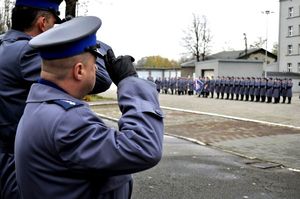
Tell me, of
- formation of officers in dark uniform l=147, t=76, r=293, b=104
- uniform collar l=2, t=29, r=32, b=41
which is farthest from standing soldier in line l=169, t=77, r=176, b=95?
uniform collar l=2, t=29, r=32, b=41

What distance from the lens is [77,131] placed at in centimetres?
162

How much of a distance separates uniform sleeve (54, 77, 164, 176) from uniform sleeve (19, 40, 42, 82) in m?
0.64

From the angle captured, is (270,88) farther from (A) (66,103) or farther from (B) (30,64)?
(A) (66,103)

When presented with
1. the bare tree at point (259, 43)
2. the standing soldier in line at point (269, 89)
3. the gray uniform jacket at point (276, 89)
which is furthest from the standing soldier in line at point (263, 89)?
the bare tree at point (259, 43)

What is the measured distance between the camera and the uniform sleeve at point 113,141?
1614 mm

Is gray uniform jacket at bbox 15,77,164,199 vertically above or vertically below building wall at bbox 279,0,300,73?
below

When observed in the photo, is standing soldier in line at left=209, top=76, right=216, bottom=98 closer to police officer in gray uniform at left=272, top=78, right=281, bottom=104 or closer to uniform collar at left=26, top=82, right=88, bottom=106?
police officer in gray uniform at left=272, top=78, right=281, bottom=104

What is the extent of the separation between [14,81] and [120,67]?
29.4 inches

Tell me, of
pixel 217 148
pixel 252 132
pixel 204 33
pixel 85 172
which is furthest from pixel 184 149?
pixel 204 33

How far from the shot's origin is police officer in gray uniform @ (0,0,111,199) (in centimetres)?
225

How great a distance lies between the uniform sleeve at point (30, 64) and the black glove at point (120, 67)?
0.51m

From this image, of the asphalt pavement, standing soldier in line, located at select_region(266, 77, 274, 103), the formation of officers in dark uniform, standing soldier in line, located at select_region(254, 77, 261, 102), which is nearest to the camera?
the asphalt pavement

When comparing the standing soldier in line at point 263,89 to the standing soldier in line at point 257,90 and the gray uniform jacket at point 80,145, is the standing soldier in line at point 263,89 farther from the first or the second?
the gray uniform jacket at point 80,145

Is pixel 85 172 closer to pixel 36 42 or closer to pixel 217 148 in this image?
pixel 36 42
